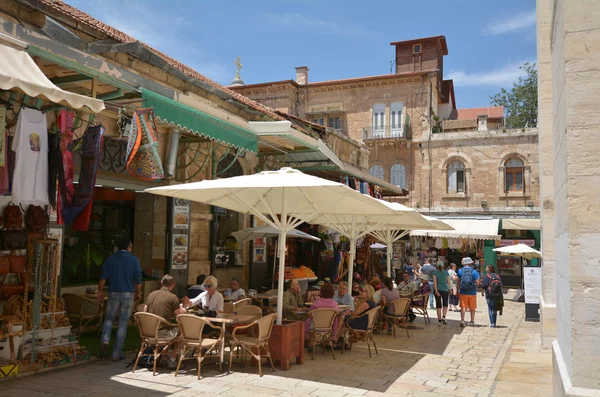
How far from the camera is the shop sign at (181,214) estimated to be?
404 inches

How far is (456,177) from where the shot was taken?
30547 millimetres

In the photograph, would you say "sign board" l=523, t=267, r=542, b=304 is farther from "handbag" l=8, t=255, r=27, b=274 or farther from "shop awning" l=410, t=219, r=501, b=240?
"handbag" l=8, t=255, r=27, b=274

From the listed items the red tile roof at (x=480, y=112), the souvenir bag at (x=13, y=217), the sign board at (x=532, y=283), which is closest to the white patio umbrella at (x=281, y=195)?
the souvenir bag at (x=13, y=217)

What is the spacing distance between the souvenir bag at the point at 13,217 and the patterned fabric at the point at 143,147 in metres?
1.52

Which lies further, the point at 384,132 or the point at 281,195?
the point at 384,132

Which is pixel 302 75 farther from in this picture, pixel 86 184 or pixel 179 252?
pixel 86 184

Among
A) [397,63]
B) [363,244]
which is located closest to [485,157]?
[397,63]

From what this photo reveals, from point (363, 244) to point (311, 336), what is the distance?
35.6 feet

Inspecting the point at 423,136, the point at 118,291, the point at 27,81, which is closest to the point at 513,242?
the point at 423,136

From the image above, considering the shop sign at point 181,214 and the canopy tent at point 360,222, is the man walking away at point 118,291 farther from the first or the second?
the canopy tent at point 360,222

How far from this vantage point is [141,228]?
10508 millimetres

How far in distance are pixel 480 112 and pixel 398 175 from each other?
510 inches

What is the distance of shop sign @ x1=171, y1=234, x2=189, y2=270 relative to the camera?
10.2 meters

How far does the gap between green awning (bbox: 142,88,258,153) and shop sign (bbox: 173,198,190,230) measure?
2.07 metres
